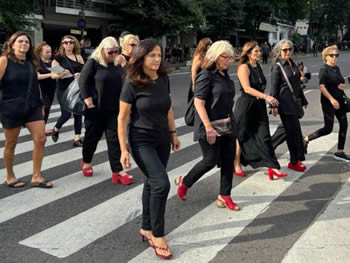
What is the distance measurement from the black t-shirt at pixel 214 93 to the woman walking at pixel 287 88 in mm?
1466

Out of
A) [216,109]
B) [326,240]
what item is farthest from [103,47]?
[326,240]

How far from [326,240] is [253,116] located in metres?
2.16

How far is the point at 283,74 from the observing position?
5.68m

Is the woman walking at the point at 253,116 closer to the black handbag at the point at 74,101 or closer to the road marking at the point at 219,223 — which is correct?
the road marking at the point at 219,223

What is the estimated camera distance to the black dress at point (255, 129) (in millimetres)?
5469

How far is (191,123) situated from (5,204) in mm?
2273

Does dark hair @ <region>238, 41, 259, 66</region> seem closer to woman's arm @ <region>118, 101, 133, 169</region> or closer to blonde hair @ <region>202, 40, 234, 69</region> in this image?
blonde hair @ <region>202, 40, 234, 69</region>

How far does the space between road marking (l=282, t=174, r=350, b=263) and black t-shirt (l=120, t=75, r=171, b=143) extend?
146 cm

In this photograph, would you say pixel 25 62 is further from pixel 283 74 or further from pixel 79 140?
pixel 283 74

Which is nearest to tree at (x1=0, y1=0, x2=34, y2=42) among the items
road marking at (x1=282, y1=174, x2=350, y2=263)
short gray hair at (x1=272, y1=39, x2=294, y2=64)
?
short gray hair at (x1=272, y1=39, x2=294, y2=64)

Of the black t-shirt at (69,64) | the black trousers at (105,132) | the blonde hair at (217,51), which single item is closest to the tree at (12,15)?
the black t-shirt at (69,64)

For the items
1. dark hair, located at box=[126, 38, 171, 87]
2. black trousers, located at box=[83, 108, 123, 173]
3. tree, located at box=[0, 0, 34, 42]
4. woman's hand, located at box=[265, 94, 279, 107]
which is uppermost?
tree, located at box=[0, 0, 34, 42]

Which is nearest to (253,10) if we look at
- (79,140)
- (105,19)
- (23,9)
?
(105,19)

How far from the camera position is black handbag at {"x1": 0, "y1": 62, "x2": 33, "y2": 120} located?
197 inches
